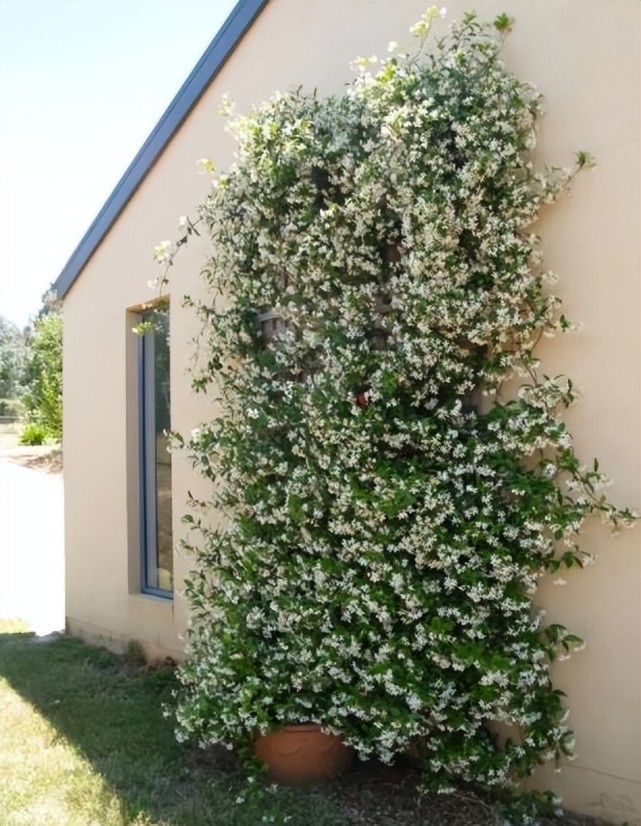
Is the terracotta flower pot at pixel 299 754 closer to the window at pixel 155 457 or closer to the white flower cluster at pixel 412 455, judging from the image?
the white flower cluster at pixel 412 455

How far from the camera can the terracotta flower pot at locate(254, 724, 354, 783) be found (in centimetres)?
373

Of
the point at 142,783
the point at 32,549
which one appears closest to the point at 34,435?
the point at 32,549

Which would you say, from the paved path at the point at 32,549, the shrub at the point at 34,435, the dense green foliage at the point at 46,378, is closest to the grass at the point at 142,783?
the paved path at the point at 32,549

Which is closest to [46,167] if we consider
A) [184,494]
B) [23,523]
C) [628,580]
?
[23,523]

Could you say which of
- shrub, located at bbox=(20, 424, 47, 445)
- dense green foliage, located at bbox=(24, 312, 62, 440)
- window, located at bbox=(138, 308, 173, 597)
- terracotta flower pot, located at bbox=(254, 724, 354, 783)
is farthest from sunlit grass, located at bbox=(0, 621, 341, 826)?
shrub, located at bbox=(20, 424, 47, 445)

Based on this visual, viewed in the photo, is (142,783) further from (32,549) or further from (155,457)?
(32,549)

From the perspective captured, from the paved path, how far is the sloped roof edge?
3.44 meters

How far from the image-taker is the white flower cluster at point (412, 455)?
10.9 ft

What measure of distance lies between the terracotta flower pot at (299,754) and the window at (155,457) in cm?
249

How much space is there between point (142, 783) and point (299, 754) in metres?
0.74

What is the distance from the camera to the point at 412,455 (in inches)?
142

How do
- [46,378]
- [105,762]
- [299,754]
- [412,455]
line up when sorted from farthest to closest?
[46,378] < [105,762] < [299,754] < [412,455]

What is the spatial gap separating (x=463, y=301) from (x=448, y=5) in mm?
1575

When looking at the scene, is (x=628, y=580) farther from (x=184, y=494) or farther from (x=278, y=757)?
(x=184, y=494)
